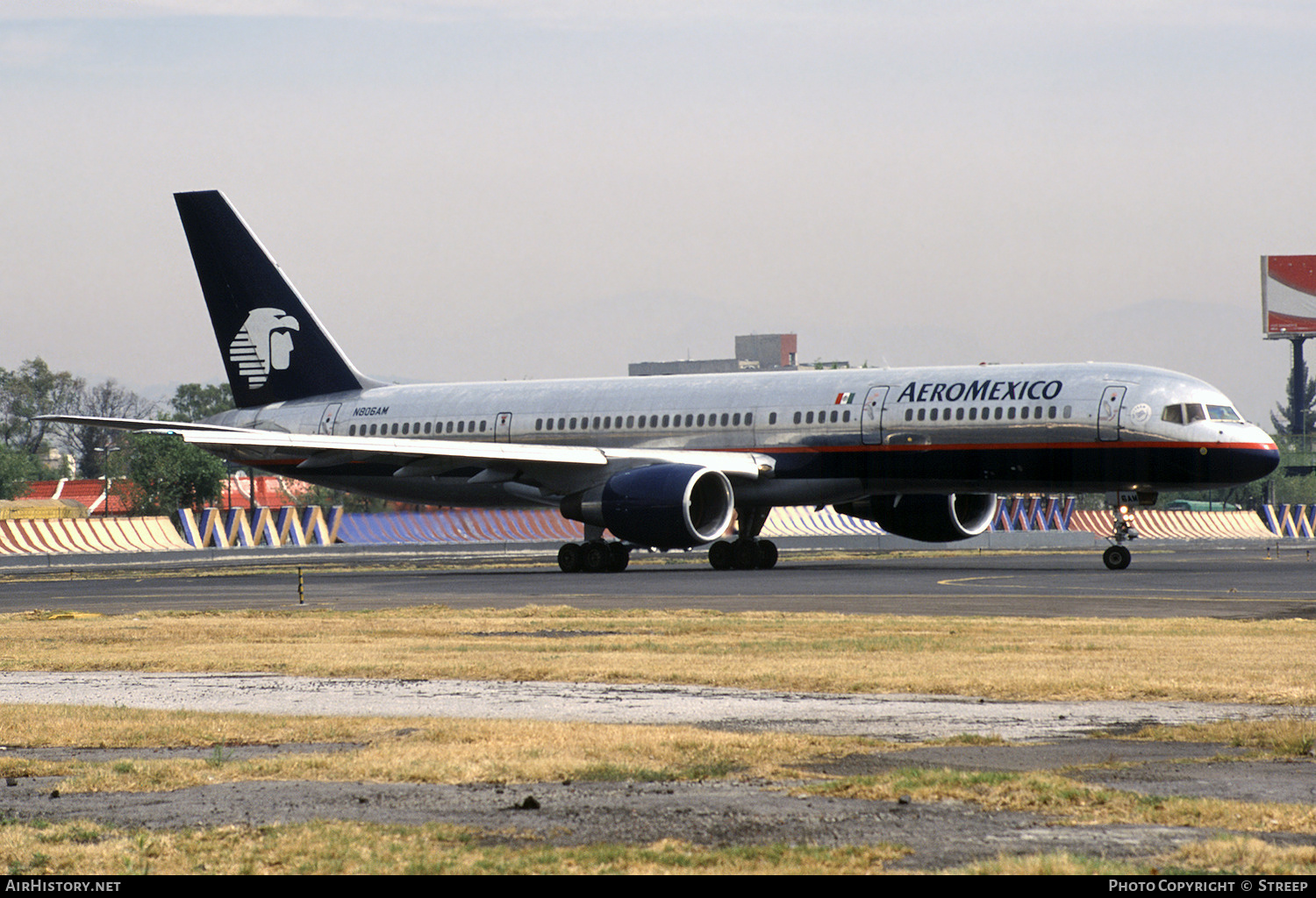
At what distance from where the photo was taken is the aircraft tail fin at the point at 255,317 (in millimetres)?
45188

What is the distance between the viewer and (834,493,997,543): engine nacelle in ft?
127

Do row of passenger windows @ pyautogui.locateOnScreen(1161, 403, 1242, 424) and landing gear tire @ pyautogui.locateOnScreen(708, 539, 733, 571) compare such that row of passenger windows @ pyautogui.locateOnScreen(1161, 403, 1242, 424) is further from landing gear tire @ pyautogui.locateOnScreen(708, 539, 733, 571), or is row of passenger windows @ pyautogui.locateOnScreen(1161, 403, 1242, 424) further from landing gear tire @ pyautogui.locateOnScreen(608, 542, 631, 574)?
landing gear tire @ pyautogui.locateOnScreen(608, 542, 631, 574)

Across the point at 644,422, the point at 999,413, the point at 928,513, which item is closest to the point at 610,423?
the point at 644,422

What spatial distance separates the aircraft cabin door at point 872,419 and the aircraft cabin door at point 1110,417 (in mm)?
4636

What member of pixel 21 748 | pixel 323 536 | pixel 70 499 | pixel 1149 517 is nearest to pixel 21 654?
pixel 21 748

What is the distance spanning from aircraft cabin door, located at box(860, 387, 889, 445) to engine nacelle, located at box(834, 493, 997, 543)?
9.58 ft

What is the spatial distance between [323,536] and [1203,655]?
2123 inches

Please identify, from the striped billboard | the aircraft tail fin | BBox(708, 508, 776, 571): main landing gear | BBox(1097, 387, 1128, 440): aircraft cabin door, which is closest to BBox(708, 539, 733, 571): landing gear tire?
BBox(708, 508, 776, 571): main landing gear

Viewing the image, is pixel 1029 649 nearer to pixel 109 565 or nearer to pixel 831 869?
pixel 831 869

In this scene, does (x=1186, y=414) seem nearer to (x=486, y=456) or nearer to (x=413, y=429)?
(x=486, y=456)

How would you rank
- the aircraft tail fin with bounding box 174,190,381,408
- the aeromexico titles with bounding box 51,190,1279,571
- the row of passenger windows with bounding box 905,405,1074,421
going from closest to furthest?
the aeromexico titles with bounding box 51,190,1279,571 → the row of passenger windows with bounding box 905,405,1074,421 → the aircraft tail fin with bounding box 174,190,381,408

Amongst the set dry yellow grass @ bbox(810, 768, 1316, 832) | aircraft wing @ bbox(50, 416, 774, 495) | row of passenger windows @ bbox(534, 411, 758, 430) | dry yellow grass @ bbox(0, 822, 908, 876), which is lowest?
dry yellow grass @ bbox(810, 768, 1316, 832)

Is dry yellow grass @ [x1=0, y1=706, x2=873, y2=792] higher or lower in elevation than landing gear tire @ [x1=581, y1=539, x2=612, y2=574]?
higher

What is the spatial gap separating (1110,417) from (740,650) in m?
18.5
